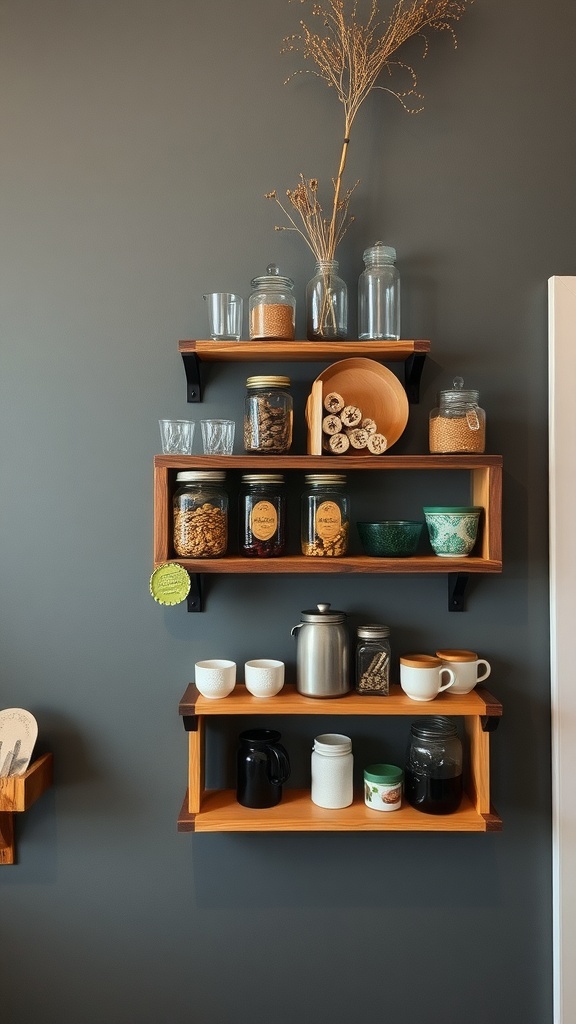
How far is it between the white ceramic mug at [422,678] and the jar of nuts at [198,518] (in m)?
0.44

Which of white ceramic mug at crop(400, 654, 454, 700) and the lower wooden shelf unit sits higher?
white ceramic mug at crop(400, 654, 454, 700)

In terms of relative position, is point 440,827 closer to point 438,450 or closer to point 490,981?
point 490,981

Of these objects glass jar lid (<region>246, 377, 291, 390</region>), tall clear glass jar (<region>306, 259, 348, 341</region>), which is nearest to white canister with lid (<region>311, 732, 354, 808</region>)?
glass jar lid (<region>246, 377, 291, 390</region>)

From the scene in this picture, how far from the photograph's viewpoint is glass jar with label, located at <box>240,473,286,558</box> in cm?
159

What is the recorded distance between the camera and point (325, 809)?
5.32 feet

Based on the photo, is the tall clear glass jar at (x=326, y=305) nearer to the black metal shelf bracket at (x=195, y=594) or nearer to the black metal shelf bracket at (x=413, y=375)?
the black metal shelf bracket at (x=413, y=375)

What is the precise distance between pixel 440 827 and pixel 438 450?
739 millimetres

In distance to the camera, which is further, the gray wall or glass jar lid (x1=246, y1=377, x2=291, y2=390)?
the gray wall

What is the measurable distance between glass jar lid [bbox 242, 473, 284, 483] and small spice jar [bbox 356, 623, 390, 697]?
0.35 metres

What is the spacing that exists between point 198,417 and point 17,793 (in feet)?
2.74

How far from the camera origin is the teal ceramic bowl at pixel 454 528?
62.9 inches

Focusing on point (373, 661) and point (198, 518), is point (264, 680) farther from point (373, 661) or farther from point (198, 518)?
point (198, 518)

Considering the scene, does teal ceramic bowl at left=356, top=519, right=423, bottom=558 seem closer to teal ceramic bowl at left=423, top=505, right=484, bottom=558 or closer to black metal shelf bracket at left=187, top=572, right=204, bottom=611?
teal ceramic bowl at left=423, top=505, right=484, bottom=558

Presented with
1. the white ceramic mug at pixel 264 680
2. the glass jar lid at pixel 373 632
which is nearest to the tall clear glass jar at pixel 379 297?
the glass jar lid at pixel 373 632
